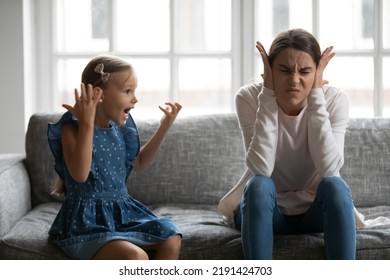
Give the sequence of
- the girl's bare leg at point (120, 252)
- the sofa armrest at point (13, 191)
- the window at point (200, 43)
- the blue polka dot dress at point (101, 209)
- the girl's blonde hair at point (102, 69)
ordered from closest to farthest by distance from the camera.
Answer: the girl's bare leg at point (120, 252) < the blue polka dot dress at point (101, 209) < the girl's blonde hair at point (102, 69) < the sofa armrest at point (13, 191) < the window at point (200, 43)

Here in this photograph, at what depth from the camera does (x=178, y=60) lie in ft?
12.7

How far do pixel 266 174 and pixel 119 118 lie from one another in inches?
20.7

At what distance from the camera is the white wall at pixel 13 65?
365 cm

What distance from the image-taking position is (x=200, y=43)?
388 centimetres

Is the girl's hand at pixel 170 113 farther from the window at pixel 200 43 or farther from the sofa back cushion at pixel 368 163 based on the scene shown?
the window at pixel 200 43

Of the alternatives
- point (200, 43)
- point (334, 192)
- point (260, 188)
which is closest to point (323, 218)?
point (334, 192)

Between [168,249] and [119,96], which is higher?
[119,96]

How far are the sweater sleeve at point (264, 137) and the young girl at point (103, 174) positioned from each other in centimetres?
30

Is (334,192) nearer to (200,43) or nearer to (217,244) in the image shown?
(217,244)

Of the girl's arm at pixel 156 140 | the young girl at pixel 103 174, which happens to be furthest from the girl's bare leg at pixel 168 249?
the girl's arm at pixel 156 140

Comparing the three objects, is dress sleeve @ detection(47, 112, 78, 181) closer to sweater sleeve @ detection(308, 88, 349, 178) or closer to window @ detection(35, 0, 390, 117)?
sweater sleeve @ detection(308, 88, 349, 178)

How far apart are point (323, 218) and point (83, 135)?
816 millimetres

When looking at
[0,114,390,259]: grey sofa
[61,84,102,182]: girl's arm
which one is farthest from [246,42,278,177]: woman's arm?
[61,84,102,182]: girl's arm

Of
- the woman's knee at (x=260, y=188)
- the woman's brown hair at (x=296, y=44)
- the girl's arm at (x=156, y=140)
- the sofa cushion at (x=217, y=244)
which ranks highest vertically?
the woman's brown hair at (x=296, y=44)
